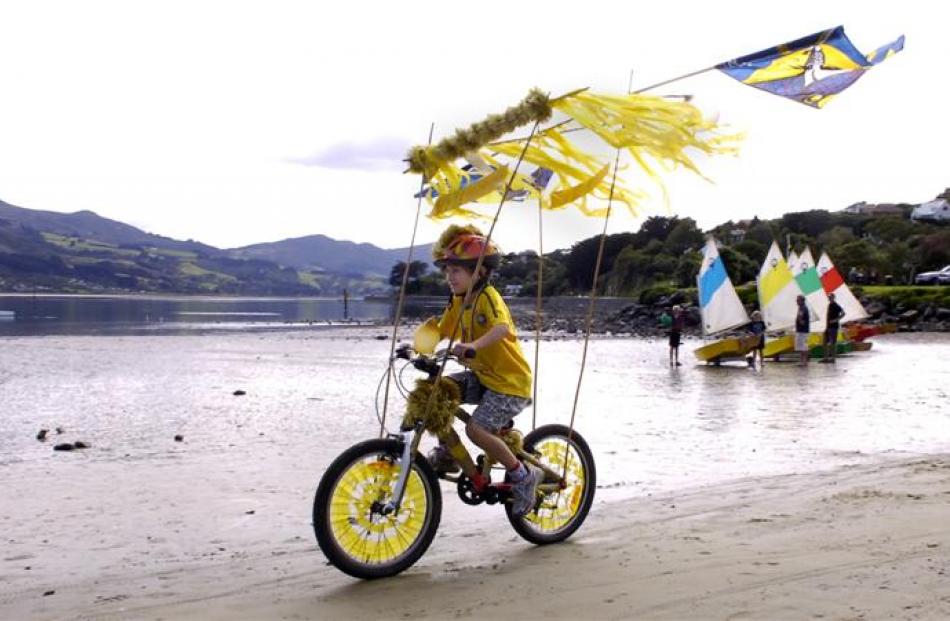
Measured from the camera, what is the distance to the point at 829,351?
31047 mm

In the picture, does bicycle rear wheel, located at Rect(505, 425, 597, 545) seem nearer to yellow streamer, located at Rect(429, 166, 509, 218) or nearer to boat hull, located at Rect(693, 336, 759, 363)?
yellow streamer, located at Rect(429, 166, 509, 218)

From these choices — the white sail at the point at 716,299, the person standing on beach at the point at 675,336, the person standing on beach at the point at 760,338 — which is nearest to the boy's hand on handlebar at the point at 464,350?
the person standing on beach at the point at 760,338

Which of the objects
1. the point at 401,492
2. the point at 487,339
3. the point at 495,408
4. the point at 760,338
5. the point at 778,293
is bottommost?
the point at 401,492

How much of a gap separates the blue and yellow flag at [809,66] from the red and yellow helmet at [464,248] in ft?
6.75

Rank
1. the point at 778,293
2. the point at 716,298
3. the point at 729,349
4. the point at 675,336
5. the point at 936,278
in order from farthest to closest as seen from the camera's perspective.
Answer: the point at 936,278, the point at 778,293, the point at 716,298, the point at 675,336, the point at 729,349

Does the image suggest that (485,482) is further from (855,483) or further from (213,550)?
(855,483)

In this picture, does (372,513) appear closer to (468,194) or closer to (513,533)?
(513,533)

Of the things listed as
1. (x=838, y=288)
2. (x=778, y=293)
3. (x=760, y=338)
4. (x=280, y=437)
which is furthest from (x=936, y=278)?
(x=280, y=437)

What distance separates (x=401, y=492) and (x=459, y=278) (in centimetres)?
151

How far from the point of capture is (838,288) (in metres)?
41.8

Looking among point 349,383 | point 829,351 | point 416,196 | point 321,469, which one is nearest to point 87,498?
point 321,469

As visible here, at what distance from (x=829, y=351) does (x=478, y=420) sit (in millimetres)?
27468

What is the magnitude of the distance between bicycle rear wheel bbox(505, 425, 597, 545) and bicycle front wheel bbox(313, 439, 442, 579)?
975 mm

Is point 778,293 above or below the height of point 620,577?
above
